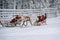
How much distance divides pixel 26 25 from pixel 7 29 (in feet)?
0.69

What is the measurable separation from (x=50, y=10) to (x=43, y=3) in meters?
0.11

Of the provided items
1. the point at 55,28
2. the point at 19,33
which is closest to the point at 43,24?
the point at 55,28

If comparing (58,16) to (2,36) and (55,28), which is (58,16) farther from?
(2,36)

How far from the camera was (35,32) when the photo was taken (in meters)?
1.50

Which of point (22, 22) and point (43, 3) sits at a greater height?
point (43, 3)

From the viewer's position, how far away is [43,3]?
154 centimetres

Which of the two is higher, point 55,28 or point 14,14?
point 14,14

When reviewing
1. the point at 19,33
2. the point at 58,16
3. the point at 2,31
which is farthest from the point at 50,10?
the point at 2,31

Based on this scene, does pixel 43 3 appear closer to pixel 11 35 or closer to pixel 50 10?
pixel 50 10

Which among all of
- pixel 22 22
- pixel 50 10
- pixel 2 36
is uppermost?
pixel 50 10

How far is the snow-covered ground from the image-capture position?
1462 mm

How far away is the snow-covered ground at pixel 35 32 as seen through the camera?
Result: 1.46 m

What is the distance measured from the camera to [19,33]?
58.2 inches

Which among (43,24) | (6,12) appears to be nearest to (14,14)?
(6,12)
